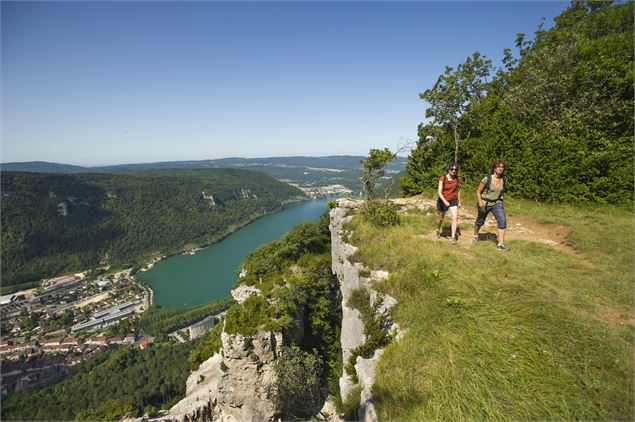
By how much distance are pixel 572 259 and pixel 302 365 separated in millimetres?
9434

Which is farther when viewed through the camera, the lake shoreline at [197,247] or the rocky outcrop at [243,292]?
the lake shoreline at [197,247]

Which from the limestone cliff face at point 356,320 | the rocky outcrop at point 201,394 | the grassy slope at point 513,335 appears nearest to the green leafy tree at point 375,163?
the limestone cliff face at point 356,320

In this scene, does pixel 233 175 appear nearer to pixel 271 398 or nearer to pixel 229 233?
pixel 229 233

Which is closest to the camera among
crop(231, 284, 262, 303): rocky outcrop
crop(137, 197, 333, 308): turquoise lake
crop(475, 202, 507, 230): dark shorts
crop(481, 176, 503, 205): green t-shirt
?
crop(475, 202, 507, 230): dark shorts

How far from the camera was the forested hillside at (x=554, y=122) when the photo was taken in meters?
7.68

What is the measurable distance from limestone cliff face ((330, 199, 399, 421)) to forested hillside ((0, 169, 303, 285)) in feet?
303

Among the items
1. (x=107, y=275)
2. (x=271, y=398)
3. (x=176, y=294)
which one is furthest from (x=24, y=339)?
(x=271, y=398)

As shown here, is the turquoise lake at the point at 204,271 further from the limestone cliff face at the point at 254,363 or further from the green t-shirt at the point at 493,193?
the green t-shirt at the point at 493,193

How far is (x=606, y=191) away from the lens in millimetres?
7367

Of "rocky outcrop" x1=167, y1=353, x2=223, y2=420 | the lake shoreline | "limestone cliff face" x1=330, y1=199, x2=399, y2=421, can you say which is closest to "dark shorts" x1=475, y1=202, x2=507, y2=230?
"limestone cliff face" x1=330, y1=199, x2=399, y2=421

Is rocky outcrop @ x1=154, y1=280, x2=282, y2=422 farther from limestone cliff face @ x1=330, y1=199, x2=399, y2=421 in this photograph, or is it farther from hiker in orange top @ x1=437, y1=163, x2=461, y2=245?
hiker in orange top @ x1=437, y1=163, x2=461, y2=245

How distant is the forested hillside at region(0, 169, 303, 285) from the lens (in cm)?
7862

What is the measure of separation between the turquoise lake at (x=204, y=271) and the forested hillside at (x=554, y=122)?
126 ft

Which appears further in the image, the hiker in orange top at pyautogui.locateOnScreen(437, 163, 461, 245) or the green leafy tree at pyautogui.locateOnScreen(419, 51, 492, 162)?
the green leafy tree at pyautogui.locateOnScreen(419, 51, 492, 162)
